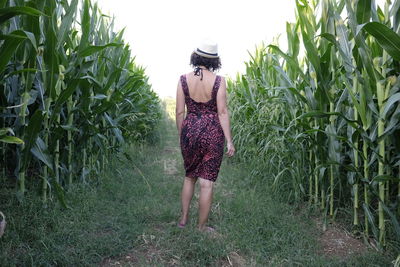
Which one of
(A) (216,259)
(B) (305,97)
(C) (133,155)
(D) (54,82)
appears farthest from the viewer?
(C) (133,155)

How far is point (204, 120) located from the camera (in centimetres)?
304

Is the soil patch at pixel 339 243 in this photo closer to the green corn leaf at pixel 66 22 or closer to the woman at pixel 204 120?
the woman at pixel 204 120

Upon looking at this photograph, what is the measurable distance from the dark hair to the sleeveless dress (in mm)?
110

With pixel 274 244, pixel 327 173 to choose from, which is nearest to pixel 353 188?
pixel 327 173

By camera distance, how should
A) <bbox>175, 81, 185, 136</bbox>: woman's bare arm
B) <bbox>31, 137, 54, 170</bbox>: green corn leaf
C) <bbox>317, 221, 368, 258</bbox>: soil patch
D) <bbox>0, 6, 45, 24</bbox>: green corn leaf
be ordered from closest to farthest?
A: <bbox>0, 6, 45, 24</bbox>: green corn leaf < <bbox>31, 137, 54, 170</bbox>: green corn leaf < <bbox>317, 221, 368, 258</bbox>: soil patch < <bbox>175, 81, 185, 136</bbox>: woman's bare arm

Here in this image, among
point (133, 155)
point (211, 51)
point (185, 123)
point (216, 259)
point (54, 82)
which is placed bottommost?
point (216, 259)

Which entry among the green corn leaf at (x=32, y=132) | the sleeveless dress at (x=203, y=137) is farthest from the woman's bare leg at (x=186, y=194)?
the green corn leaf at (x=32, y=132)

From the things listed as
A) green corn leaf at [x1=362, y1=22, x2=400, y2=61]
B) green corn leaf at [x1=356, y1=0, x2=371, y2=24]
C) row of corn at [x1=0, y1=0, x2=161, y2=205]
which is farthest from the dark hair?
green corn leaf at [x1=362, y1=22, x2=400, y2=61]

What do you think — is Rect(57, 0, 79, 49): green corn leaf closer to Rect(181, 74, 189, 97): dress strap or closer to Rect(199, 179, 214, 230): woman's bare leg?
Rect(181, 74, 189, 97): dress strap

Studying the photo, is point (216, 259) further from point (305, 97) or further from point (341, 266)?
point (305, 97)

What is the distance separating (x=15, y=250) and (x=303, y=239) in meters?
2.10

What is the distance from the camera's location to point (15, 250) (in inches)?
93.0

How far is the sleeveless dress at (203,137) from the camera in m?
3.01

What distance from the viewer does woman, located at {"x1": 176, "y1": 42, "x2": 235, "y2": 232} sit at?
9.77 feet
